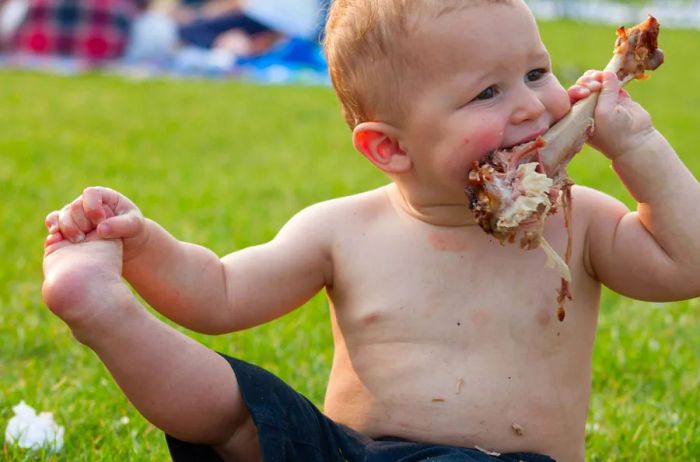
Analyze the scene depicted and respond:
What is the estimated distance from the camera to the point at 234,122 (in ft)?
24.8

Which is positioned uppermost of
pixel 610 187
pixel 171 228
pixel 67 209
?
pixel 67 209

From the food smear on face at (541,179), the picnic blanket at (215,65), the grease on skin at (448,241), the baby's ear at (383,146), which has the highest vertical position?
the food smear on face at (541,179)

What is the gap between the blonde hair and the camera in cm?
202

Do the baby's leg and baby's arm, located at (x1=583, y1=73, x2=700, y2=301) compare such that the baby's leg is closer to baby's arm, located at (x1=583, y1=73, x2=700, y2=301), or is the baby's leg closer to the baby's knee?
the baby's knee

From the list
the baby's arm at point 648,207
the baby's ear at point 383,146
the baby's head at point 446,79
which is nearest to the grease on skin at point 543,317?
the baby's arm at point 648,207

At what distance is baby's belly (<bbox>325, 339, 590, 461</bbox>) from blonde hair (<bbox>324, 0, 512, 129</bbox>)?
48 centimetres

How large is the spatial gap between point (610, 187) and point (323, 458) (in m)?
3.69

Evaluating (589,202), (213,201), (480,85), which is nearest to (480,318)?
(589,202)

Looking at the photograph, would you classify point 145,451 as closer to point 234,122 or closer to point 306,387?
point 306,387

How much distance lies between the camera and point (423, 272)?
2100 millimetres

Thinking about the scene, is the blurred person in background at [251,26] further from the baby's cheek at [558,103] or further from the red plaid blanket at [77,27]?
the baby's cheek at [558,103]

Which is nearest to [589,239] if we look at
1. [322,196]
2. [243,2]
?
[322,196]

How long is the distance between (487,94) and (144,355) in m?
0.78

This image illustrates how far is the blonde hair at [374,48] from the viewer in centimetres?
202
